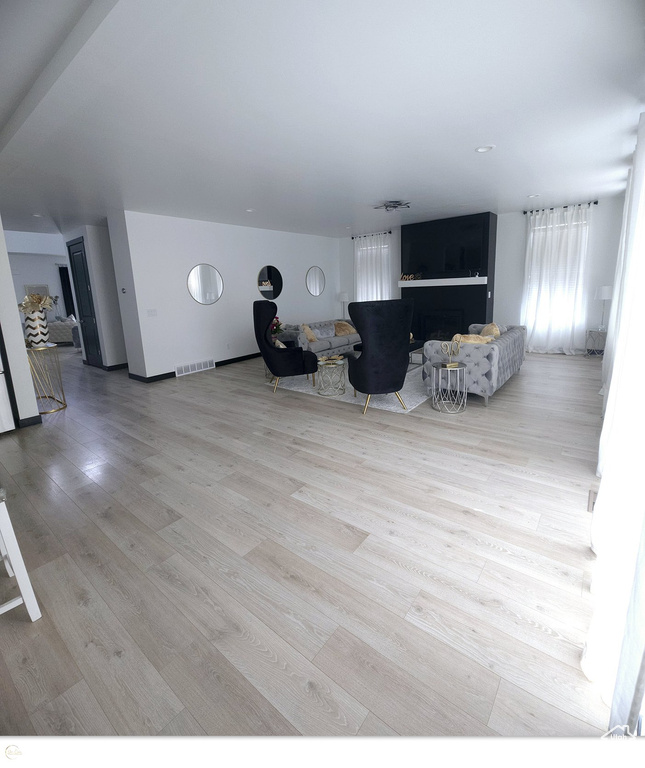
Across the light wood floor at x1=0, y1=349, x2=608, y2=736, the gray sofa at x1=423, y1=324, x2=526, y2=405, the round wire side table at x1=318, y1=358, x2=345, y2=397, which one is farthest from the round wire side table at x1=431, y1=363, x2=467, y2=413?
the round wire side table at x1=318, y1=358, x2=345, y2=397

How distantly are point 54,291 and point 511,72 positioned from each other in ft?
45.0

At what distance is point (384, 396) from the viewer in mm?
4777

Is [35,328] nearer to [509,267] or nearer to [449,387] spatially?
[449,387]

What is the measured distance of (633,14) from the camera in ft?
5.99

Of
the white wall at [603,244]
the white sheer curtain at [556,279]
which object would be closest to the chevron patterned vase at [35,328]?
the white sheer curtain at [556,279]

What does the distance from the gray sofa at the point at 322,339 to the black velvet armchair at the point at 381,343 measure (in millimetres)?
1799

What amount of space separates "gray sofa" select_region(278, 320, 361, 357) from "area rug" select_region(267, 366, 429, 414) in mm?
604

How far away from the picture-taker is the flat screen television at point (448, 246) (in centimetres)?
697

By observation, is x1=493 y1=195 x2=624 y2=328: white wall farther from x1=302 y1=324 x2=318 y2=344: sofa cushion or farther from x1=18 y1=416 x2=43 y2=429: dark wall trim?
x1=18 y1=416 x2=43 y2=429: dark wall trim

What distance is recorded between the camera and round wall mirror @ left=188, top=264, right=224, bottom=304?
21.6 feet

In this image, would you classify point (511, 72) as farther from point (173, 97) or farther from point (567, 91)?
point (173, 97)

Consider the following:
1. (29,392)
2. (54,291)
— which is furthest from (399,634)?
(54,291)
